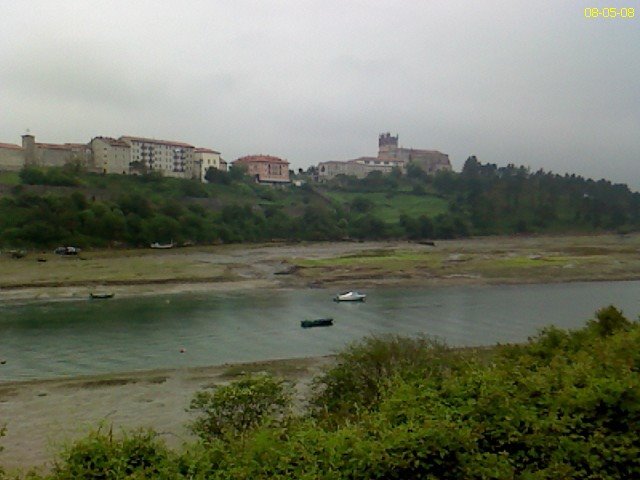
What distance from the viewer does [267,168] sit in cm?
16438

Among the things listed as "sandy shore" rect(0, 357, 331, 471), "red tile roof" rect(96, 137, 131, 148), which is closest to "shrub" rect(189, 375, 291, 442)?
"sandy shore" rect(0, 357, 331, 471)

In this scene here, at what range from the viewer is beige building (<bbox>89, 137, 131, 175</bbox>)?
431ft

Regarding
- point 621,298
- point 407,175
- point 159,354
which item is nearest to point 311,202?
point 407,175

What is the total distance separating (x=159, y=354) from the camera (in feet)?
113

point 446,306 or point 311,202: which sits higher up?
point 311,202

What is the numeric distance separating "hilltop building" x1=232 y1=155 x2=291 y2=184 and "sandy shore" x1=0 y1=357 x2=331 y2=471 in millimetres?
134363

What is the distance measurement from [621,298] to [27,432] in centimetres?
5033

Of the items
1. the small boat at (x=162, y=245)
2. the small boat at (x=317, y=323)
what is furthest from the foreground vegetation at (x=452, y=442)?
the small boat at (x=162, y=245)

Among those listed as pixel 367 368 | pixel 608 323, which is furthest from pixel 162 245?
pixel 608 323

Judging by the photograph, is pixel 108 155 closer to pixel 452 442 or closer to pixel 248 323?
pixel 248 323

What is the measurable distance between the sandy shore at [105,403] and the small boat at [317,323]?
10077 mm

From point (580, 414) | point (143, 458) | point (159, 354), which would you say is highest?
point (580, 414)

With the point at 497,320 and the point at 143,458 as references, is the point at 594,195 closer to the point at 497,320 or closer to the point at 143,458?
the point at 497,320

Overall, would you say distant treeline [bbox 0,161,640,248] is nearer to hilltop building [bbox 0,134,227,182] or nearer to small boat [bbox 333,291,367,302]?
hilltop building [bbox 0,134,227,182]
